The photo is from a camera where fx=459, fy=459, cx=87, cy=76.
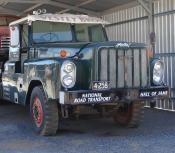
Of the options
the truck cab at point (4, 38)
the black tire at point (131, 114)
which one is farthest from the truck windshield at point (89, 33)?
the truck cab at point (4, 38)

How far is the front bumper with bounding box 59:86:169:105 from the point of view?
785cm

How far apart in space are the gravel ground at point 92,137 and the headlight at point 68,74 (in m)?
1.05

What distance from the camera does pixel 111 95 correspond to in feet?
26.7

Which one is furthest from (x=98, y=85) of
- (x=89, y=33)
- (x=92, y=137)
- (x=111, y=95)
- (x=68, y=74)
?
(x=89, y=33)

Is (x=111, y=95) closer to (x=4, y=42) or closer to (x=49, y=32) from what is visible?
(x=49, y=32)

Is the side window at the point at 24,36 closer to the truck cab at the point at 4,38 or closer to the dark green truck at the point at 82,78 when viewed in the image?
the dark green truck at the point at 82,78

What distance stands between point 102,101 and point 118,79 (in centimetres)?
60

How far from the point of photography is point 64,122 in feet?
33.9

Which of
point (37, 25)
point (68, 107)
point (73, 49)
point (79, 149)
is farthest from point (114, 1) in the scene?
point (79, 149)

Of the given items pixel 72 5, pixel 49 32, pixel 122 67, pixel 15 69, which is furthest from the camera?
pixel 72 5

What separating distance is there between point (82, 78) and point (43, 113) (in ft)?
3.29

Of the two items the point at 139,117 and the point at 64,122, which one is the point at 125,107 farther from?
the point at 64,122

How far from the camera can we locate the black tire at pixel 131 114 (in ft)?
30.5

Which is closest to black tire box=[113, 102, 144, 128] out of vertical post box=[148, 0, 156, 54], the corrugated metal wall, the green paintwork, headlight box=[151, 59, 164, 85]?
headlight box=[151, 59, 164, 85]
